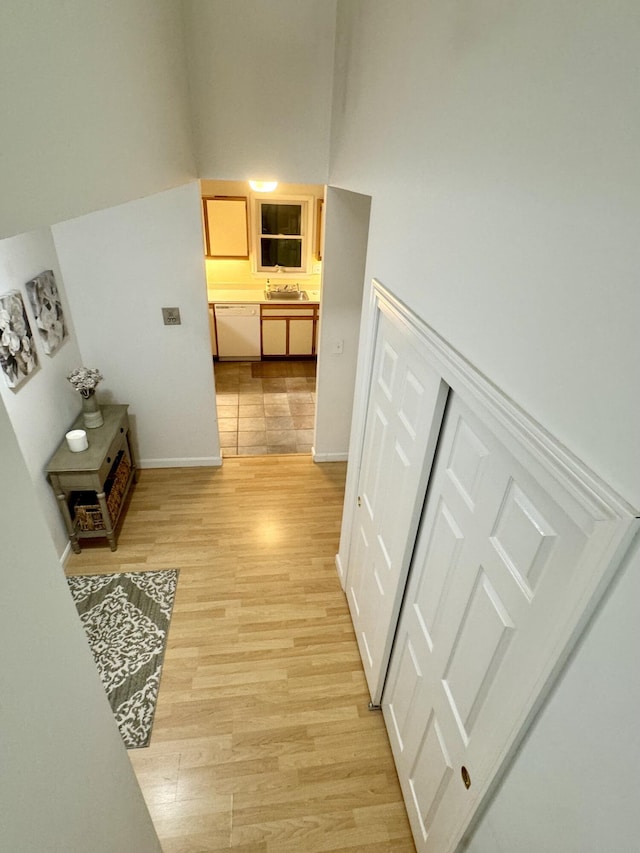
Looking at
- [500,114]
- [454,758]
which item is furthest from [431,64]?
[454,758]

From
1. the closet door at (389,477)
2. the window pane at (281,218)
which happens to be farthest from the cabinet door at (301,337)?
the closet door at (389,477)

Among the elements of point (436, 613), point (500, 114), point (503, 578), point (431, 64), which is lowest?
point (436, 613)

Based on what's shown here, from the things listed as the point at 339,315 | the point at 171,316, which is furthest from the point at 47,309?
the point at 339,315

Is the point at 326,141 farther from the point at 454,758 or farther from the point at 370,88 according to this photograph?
the point at 454,758

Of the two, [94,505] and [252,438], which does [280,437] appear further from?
[94,505]

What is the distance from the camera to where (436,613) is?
1.50 metres

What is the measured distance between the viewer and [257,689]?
7.67ft

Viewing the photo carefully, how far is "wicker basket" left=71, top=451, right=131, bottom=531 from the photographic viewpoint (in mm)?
2953

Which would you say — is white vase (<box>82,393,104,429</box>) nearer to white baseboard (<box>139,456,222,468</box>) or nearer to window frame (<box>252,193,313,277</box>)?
white baseboard (<box>139,456,222,468</box>)

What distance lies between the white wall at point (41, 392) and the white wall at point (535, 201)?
7.30ft

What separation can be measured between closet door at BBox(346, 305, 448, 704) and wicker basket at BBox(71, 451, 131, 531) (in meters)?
1.75

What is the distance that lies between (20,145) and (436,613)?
1583mm

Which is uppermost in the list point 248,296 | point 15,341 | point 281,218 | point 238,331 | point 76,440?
point 281,218

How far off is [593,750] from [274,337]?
5572mm
